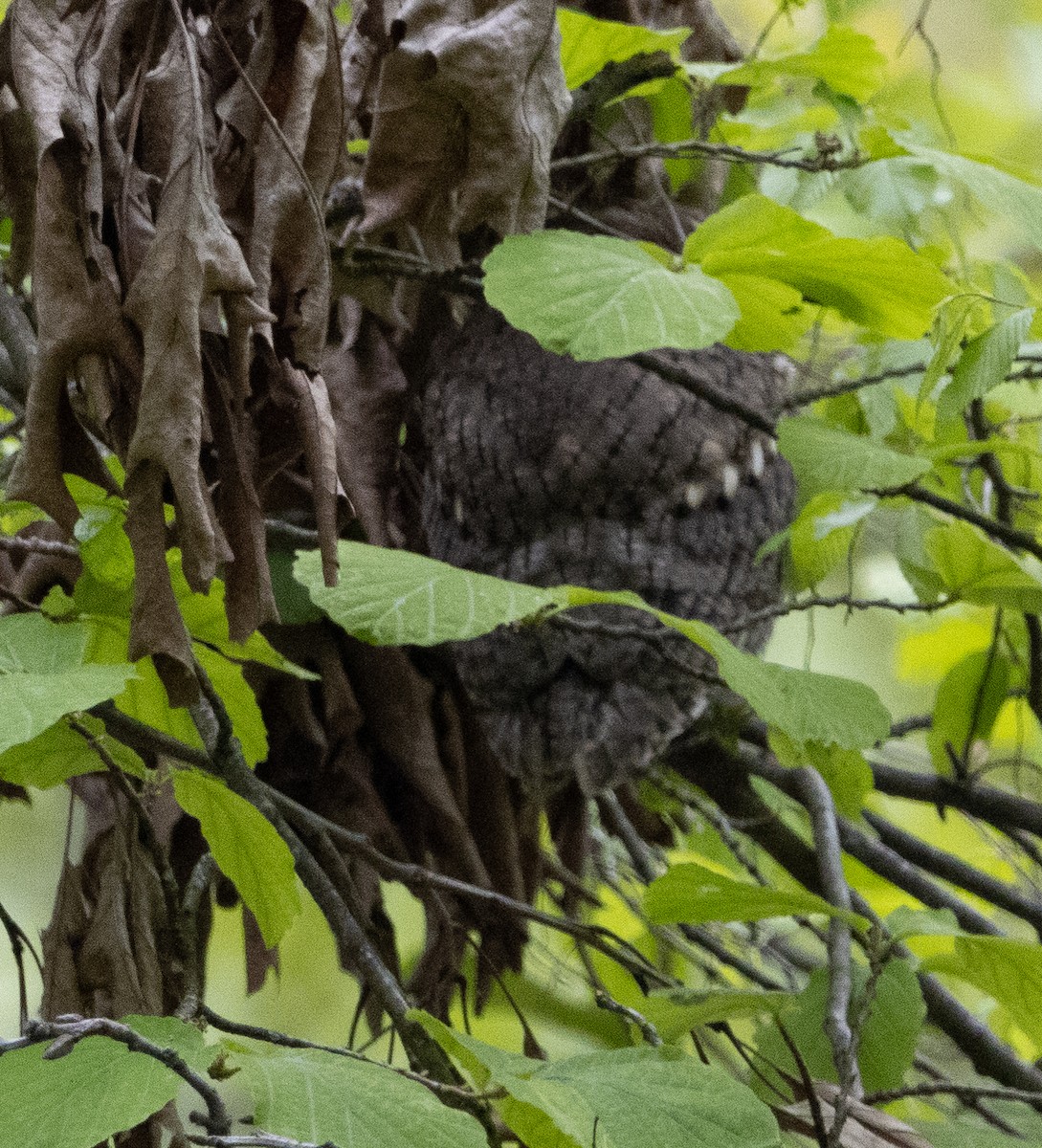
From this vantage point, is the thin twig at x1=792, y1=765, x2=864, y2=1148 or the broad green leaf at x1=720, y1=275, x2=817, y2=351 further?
the broad green leaf at x1=720, y1=275, x2=817, y2=351

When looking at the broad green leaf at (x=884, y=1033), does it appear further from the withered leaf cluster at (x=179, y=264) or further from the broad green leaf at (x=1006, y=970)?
the withered leaf cluster at (x=179, y=264)

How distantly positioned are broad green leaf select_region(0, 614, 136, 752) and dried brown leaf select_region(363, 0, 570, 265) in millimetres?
281

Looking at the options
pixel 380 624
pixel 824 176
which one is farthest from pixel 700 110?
pixel 380 624

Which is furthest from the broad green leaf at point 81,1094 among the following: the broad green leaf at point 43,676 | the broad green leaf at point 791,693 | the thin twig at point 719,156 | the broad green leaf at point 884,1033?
the thin twig at point 719,156

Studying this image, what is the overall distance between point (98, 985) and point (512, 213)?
486 mm

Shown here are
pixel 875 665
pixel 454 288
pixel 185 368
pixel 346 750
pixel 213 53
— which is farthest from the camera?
pixel 875 665

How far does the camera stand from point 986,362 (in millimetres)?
738

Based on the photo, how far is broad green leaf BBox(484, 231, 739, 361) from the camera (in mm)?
674

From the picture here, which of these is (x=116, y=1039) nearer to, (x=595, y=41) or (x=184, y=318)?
(x=184, y=318)

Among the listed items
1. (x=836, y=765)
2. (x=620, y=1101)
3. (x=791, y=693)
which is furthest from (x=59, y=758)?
(x=836, y=765)

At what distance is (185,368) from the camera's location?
0.53 meters

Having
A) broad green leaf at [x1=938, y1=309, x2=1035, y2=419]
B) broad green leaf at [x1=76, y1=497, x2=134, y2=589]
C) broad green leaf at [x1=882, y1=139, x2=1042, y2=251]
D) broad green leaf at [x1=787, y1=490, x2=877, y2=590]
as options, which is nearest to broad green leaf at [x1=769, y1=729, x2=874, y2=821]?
broad green leaf at [x1=787, y1=490, x2=877, y2=590]

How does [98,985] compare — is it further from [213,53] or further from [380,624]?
[213,53]

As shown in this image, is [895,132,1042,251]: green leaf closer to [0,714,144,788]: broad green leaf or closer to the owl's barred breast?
the owl's barred breast
